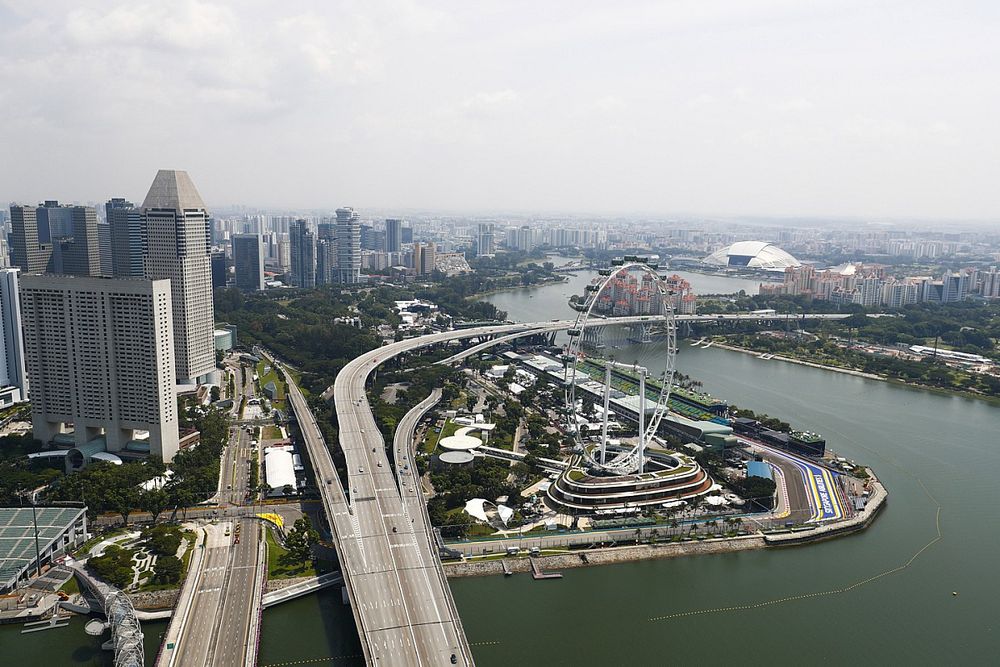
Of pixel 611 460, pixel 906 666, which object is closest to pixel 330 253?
pixel 611 460

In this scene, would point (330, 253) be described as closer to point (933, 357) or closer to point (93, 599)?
point (933, 357)

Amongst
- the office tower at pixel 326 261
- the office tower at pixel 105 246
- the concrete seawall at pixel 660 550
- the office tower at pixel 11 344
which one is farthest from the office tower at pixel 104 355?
the office tower at pixel 326 261

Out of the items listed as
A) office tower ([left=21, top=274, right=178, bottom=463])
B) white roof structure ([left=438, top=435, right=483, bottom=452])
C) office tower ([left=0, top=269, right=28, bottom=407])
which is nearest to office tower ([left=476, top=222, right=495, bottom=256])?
office tower ([left=0, top=269, right=28, bottom=407])

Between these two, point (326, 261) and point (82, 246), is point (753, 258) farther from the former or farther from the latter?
point (82, 246)

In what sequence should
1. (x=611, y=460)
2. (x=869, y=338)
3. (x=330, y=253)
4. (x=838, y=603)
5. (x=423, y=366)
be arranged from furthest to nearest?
(x=330, y=253)
(x=869, y=338)
(x=423, y=366)
(x=611, y=460)
(x=838, y=603)

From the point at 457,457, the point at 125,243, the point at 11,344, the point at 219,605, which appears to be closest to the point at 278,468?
the point at 457,457

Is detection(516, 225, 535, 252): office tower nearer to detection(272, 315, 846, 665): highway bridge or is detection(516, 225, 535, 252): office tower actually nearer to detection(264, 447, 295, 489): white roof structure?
detection(272, 315, 846, 665): highway bridge
